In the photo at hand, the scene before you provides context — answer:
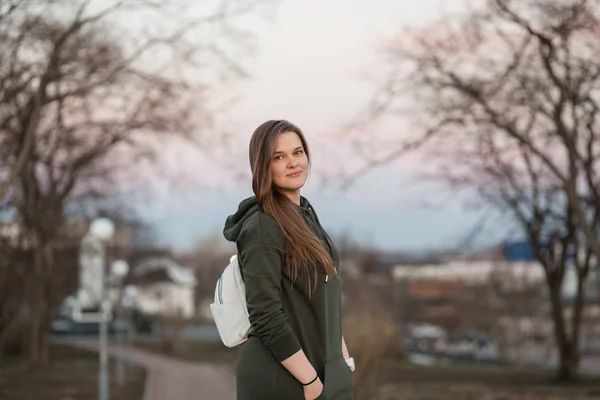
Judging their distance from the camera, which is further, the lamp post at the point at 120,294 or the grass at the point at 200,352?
the grass at the point at 200,352

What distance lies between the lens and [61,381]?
2295 cm

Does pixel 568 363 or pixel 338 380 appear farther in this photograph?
pixel 568 363

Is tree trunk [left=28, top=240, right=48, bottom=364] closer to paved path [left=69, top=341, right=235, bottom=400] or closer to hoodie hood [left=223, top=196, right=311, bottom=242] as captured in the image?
paved path [left=69, top=341, right=235, bottom=400]

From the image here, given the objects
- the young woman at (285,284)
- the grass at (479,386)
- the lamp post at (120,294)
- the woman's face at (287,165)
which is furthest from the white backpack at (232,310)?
the lamp post at (120,294)

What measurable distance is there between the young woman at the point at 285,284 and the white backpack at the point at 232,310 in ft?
0.12

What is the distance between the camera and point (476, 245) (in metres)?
21.0

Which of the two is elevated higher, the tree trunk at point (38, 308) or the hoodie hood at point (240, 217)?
the hoodie hood at point (240, 217)

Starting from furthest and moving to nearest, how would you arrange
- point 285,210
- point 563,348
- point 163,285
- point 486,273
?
1. point 163,285
2. point 486,273
3. point 563,348
4. point 285,210

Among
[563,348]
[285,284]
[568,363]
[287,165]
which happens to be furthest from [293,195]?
[563,348]

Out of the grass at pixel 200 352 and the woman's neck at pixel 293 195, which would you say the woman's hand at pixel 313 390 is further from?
the grass at pixel 200 352

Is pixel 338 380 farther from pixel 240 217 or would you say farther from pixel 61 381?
pixel 61 381

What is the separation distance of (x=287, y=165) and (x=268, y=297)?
45cm

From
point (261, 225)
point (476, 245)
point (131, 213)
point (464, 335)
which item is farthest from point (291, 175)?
point (464, 335)

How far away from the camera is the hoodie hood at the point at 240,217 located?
132 inches
